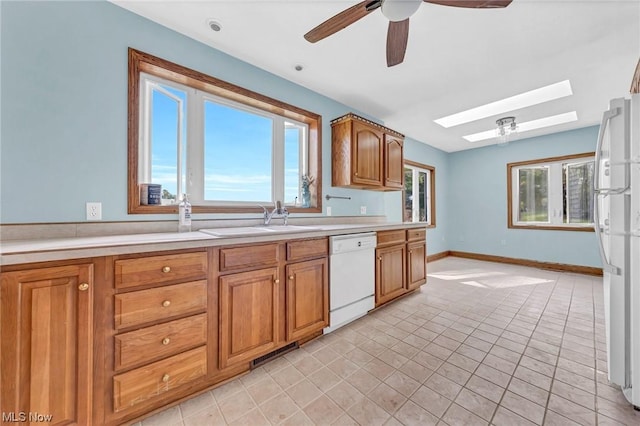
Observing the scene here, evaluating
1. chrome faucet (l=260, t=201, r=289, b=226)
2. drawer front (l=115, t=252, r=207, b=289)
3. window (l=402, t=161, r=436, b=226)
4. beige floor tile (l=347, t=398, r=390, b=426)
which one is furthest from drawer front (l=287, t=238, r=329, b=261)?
window (l=402, t=161, r=436, b=226)

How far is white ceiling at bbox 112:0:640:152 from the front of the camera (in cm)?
167

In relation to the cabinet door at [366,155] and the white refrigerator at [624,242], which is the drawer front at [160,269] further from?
the white refrigerator at [624,242]

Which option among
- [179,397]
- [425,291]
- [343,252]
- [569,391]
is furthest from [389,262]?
[179,397]

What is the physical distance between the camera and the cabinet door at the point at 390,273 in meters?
2.59

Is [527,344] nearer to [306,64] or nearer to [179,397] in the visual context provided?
[179,397]

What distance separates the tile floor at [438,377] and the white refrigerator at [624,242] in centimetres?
A: 23

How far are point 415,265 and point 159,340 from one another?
2811mm

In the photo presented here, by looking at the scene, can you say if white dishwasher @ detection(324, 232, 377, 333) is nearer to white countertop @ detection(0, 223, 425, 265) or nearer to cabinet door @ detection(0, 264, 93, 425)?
white countertop @ detection(0, 223, 425, 265)

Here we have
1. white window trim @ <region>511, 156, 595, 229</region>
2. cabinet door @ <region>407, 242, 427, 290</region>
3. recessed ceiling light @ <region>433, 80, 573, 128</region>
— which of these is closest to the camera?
recessed ceiling light @ <region>433, 80, 573, 128</region>

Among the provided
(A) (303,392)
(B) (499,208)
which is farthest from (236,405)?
(B) (499,208)

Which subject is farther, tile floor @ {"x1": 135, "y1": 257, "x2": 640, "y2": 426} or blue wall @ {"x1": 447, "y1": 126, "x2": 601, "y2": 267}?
blue wall @ {"x1": 447, "y1": 126, "x2": 601, "y2": 267}

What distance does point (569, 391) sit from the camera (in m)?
1.46

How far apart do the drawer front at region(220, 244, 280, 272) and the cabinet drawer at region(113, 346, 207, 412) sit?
51 cm

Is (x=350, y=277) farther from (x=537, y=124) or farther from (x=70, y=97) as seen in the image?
(x=537, y=124)
